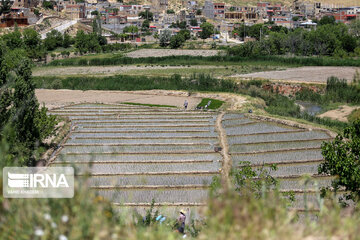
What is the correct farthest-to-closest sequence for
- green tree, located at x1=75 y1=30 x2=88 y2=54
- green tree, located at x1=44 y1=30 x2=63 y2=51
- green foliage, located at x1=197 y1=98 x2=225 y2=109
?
green tree, located at x1=44 y1=30 x2=63 y2=51 → green tree, located at x1=75 y1=30 x2=88 y2=54 → green foliage, located at x1=197 y1=98 x2=225 y2=109

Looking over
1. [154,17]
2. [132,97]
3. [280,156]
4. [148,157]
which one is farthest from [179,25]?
[280,156]

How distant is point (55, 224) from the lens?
4473 millimetres

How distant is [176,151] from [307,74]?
2537 centimetres

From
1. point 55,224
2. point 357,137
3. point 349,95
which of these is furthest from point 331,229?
point 349,95

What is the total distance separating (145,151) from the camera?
17797mm

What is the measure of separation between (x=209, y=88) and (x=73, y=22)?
56.3 metres

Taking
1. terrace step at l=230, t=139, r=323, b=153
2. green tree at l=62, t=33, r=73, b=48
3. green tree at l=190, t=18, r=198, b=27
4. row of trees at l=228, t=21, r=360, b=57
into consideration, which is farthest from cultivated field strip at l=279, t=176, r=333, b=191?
green tree at l=190, t=18, r=198, b=27

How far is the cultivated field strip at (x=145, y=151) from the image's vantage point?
13734mm

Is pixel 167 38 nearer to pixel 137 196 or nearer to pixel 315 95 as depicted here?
pixel 315 95

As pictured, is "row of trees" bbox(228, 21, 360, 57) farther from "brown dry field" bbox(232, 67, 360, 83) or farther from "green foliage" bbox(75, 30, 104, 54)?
"green foliage" bbox(75, 30, 104, 54)

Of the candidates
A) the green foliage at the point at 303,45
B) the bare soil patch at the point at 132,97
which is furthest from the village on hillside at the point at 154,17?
the bare soil patch at the point at 132,97

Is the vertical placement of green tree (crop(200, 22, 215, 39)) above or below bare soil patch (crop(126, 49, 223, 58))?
above

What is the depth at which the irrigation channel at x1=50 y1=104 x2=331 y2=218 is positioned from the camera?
1374 centimetres

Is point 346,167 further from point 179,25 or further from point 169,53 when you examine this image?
point 179,25
